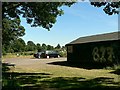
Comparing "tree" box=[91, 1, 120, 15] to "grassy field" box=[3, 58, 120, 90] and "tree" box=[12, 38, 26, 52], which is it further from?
"tree" box=[12, 38, 26, 52]

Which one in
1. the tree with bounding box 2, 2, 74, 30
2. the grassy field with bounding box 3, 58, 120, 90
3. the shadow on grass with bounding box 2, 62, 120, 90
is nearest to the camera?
the shadow on grass with bounding box 2, 62, 120, 90

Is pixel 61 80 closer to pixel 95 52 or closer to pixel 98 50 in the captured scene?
pixel 98 50

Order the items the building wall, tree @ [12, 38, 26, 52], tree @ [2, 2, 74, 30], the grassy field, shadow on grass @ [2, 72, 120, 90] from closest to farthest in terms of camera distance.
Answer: shadow on grass @ [2, 72, 120, 90]
the grassy field
tree @ [2, 2, 74, 30]
the building wall
tree @ [12, 38, 26, 52]

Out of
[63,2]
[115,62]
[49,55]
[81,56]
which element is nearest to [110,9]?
[63,2]

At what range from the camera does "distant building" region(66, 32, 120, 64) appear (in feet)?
108

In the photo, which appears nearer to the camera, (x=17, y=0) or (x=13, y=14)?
(x=17, y=0)

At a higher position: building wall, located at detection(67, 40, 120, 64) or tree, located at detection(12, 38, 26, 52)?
tree, located at detection(12, 38, 26, 52)

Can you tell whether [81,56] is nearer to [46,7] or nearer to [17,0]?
[46,7]

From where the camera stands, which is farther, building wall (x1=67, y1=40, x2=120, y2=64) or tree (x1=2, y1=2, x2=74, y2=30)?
building wall (x1=67, y1=40, x2=120, y2=64)

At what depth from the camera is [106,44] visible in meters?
35.1

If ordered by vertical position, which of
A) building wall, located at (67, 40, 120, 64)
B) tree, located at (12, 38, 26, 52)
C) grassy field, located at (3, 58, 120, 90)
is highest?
tree, located at (12, 38, 26, 52)

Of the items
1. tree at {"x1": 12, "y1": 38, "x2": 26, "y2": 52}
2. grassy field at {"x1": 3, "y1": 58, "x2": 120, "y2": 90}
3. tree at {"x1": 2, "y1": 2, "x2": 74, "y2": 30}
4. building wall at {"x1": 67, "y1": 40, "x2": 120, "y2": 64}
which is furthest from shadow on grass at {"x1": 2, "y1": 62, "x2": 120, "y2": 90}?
tree at {"x1": 12, "y1": 38, "x2": 26, "y2": 52}

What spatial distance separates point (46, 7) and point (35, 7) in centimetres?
104

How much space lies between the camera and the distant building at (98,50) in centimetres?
3303
